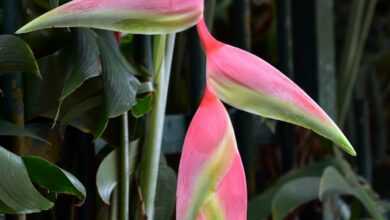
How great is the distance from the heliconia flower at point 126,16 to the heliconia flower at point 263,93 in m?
0.03

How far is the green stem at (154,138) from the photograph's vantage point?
0.45m

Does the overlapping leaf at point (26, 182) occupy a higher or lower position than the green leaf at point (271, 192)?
higher

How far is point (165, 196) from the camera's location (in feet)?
1.63

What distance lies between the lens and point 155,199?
1.63 ft

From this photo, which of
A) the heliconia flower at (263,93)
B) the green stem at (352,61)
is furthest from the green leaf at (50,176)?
the green stem at (352,61)

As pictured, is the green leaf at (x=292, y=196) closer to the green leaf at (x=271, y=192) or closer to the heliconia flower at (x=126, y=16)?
the green leaf at (x=271, y=192)

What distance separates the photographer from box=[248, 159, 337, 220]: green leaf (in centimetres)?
65

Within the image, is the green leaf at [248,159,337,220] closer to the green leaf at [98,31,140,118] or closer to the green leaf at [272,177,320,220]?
the green leaf at [272,177,320,220]

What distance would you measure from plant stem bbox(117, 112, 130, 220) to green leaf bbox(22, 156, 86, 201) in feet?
0.18

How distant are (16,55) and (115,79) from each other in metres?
0.06

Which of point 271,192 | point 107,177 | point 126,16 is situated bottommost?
point 271,192

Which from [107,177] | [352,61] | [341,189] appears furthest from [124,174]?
[352,61]

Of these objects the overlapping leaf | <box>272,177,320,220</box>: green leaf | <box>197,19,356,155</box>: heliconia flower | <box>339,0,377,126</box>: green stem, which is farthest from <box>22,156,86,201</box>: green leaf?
<box>339,0,377,126</box>: green stem

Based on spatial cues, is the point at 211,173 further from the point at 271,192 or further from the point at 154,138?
the point at 271,192
